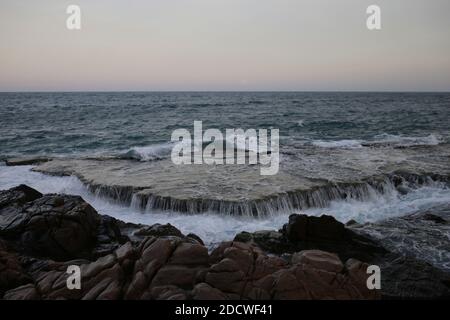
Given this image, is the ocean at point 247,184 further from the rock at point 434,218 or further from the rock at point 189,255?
the rock at point 189,255

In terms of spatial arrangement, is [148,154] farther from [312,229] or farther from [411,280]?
[411,280]

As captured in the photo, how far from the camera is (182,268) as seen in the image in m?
6.50

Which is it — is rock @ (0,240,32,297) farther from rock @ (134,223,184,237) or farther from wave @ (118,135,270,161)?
wave @ (118,135,270,161)

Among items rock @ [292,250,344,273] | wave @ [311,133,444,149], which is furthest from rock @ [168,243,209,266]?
wave @ [311,133,444,149]

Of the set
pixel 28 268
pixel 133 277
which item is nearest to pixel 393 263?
pixel 133 277

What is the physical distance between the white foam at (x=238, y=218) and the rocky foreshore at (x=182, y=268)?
97.5 inches

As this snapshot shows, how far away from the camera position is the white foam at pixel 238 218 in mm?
11969

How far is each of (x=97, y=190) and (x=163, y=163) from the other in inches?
214

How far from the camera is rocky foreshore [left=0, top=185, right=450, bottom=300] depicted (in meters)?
6.12

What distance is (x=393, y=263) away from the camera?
8859 millimetres

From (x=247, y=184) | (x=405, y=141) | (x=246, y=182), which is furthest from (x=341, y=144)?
(x=247, y=184)

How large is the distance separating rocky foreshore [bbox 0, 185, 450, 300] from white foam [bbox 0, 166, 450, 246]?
2.48 m

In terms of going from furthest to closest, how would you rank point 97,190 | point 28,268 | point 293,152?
1. point 293,152
2. point 97,190
3. point 28,268
